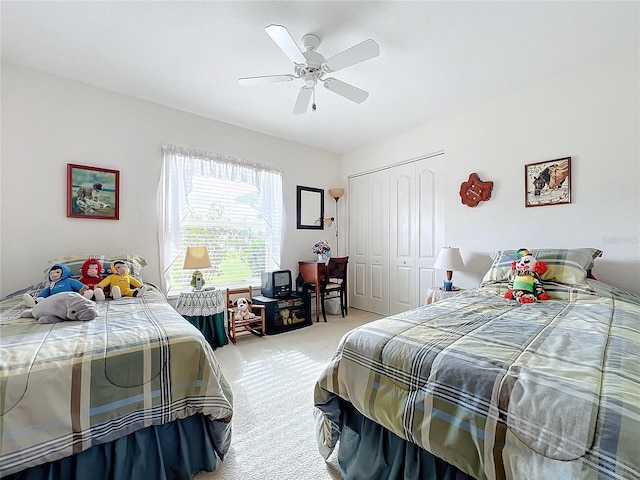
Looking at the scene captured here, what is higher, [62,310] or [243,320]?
[62,310]

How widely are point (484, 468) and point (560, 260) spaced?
2028 mm

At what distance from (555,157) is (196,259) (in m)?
3.61

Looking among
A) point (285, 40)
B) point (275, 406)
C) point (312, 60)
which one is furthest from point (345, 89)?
point (275, 406)

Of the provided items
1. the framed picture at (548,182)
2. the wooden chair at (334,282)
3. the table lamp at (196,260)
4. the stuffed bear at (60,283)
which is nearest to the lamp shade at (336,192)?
the wooden chair at (334,282)

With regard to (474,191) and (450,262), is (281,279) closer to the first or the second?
(450,262)

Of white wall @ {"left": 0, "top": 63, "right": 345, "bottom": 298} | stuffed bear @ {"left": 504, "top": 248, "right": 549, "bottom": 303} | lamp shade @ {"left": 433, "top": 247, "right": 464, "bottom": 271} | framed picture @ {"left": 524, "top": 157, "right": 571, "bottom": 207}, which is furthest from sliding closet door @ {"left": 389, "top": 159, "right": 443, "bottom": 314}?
white wall @ {"left": 0, "top": 63, "right": 345, "bottom": 298}

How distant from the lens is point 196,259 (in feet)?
9.59

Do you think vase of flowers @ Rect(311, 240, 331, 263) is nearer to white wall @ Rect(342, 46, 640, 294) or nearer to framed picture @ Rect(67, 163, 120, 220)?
white wall @ Rect(342, 46, 640, 294)

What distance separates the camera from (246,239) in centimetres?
378

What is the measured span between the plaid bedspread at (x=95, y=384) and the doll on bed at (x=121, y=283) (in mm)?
634

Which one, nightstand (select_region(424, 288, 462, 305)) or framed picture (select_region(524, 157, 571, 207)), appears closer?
framed picture (select_region(524, 157, 571, 207))

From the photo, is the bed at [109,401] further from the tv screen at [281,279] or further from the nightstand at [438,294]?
the nightstand at [438,294]

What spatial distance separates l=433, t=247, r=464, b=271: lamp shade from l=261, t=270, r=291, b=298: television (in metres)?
1.84

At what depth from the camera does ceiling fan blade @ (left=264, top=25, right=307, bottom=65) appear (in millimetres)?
1675
